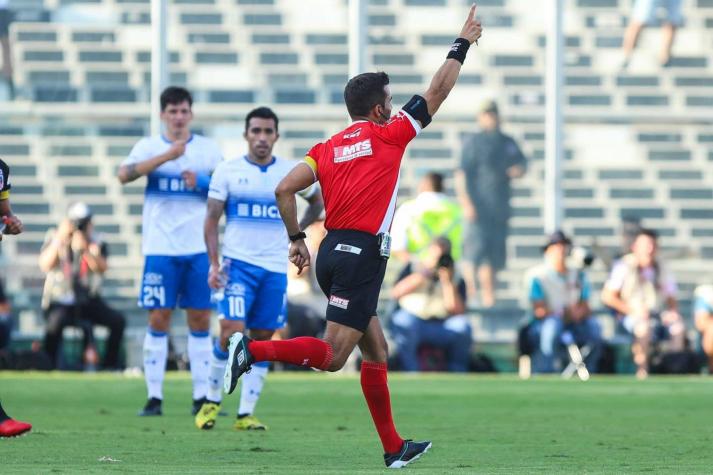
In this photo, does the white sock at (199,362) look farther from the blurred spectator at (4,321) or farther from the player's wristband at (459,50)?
the blurred spectator at (4,321)

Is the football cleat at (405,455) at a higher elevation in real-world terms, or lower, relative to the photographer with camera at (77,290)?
lower

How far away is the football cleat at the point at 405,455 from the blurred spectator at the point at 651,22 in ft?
44.0

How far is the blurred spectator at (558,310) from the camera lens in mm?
16781

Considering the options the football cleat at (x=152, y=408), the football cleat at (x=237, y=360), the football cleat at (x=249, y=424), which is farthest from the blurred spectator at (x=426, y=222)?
the football cleat at (x=237, y=360)

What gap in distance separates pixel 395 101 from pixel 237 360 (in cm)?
1280

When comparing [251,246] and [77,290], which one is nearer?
[251,246]

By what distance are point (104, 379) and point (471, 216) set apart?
204 inches

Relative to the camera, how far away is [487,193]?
1880 cm

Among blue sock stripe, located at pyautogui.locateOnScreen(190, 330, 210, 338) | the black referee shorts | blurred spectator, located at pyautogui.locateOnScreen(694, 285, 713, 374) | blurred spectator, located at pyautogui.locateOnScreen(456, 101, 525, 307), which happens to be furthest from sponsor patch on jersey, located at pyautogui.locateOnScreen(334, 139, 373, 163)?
blurred spectator, located at pyautogui.locateOnScreen(456, 101, 525, 307)

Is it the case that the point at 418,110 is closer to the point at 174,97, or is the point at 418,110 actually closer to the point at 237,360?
the point at 237,360

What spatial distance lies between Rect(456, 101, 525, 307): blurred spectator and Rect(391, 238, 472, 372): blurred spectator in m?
1.97

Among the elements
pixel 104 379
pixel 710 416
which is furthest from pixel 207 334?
pixel 104 379

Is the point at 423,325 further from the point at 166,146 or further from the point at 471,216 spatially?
the point at 166,146

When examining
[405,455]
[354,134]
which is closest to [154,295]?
[354,134]
